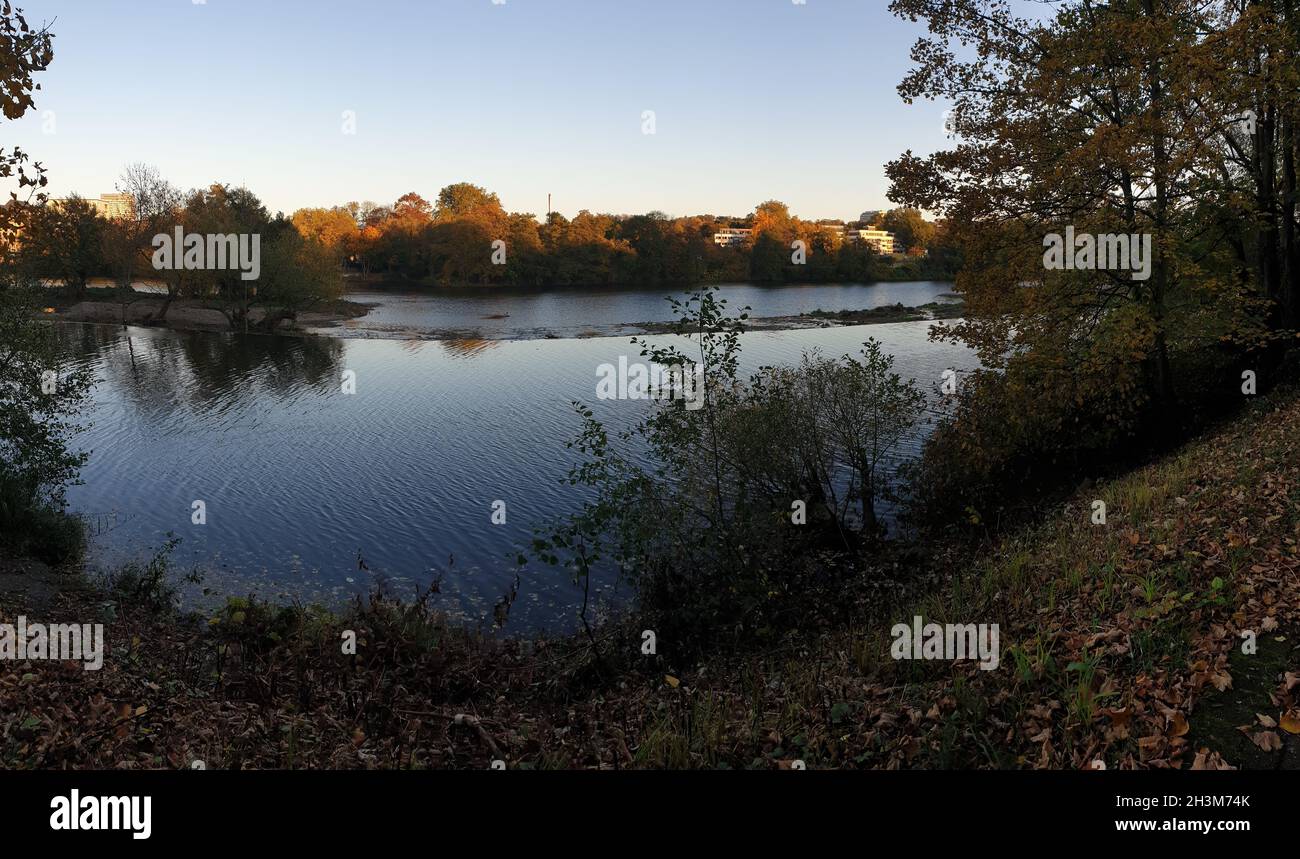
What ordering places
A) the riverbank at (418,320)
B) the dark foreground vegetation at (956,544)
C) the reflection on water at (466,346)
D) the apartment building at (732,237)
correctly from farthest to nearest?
the apartment building at (732,237) < the riverbank at (418,320) < the reflection on water at (466,346) < the dark foreground vegetation at (956,544)

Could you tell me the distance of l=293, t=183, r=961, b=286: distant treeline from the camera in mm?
116312

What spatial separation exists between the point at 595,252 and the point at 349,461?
99395 mm

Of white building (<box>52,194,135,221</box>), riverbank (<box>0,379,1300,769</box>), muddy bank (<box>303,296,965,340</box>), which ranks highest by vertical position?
white building (<box>52,194,135,221</box>)

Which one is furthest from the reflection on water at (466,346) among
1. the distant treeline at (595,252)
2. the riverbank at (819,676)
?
the distant treeline at (595,252)

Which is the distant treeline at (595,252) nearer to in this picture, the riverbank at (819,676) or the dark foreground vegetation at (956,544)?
the dark foreground vegetation at (956,544)

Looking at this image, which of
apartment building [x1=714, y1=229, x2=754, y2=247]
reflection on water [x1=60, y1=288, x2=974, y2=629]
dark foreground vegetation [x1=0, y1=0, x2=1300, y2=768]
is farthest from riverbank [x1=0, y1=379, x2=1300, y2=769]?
apartment building [x1=714, y1=229, x2=754, y2=247]

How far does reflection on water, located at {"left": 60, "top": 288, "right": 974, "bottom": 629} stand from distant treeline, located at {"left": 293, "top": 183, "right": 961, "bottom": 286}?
68863 mm

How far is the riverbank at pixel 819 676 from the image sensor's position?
7156mm

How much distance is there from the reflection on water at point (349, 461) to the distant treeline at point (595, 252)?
68.9 m

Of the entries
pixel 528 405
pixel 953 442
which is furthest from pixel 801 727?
pixel 528 405

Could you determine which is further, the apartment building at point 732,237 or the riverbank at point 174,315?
the apartment building at point 732,237

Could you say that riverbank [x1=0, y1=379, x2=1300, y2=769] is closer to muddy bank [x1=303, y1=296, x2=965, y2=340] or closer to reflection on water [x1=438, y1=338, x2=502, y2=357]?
reflection on water [x1=438, y1=338, x2=502, y2=357]

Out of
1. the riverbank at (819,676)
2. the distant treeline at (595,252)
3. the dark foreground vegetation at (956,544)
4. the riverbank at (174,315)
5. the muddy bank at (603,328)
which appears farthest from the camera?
the distant treeline at (595,252)

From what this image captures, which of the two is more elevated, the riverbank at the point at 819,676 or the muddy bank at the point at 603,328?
the muddy bank at the point at 603,328
